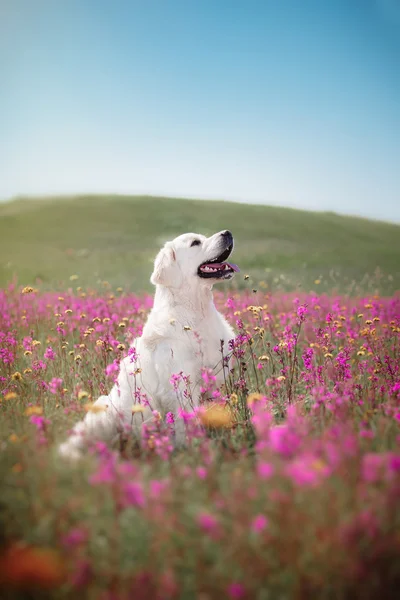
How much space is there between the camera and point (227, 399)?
12.5 feet

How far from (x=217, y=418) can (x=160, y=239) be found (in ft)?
82.0

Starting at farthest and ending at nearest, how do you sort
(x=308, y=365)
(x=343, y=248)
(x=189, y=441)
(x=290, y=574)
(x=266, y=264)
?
1. (x=343, y=248)
2. (x=266, y=264)
3. (x=308, y=365)
4. (x=189, y=441)
5. (x=290, y=574)

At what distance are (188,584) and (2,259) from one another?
22.6 metres

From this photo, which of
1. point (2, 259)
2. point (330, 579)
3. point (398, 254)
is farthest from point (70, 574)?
point (398, 254)

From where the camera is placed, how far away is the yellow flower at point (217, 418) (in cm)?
352

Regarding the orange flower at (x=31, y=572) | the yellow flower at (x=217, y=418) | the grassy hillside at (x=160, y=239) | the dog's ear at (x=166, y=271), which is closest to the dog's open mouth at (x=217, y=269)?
the dog's ear at (x=166, y=271)

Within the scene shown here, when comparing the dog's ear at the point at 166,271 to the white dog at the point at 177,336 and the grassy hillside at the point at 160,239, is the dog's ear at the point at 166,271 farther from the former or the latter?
the grassy hillside at the point at 160,239

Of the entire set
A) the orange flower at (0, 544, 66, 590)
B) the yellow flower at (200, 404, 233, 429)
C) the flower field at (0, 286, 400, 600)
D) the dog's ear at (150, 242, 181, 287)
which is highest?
the dog's ear at (150, 242, 181, 287)

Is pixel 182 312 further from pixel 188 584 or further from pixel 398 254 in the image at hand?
pixel 398 254

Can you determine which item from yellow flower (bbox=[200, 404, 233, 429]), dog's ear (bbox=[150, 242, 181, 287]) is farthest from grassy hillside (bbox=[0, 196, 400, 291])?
yellow flower (bbox=[200, 404, 233, 429])

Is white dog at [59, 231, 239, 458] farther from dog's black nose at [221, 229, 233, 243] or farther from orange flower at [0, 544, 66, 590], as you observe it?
orange flower at [0, 544, 66, 590]

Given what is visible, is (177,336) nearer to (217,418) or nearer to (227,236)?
(217,418)

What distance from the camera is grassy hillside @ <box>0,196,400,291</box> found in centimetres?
1822

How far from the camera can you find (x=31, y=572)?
1617 mm
